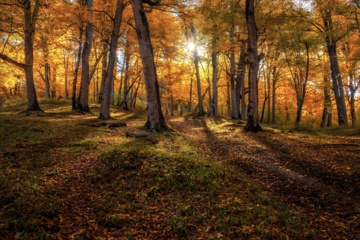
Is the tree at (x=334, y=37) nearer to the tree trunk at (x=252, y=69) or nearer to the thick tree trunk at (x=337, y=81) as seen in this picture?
the thick tree trunk at (x=337, y=81)

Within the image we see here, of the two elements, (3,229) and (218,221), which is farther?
(218,221)

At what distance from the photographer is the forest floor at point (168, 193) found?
3.20 metres

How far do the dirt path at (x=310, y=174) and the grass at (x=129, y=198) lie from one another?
0.39 metres

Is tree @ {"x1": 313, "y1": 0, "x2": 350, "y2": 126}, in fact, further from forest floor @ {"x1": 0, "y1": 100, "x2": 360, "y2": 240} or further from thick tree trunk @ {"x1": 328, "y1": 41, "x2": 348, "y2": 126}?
forest floor @ {"x1": 0, "y1": 100, "x2": 360, "y2": 240}

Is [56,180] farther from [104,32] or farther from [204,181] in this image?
[104,32]

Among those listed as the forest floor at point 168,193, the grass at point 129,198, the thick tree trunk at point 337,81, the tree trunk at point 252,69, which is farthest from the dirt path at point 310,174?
the thick tree trunk at point 337,81

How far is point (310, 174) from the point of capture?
536 centimetres

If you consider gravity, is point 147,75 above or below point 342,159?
above

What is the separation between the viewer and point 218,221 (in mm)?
3471

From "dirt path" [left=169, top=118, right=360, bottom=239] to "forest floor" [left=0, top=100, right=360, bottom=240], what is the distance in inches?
0.9

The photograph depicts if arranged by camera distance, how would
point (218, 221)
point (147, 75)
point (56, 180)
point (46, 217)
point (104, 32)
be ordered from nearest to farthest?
point (46, 217) → point (218, 221) → point (56, 180) → point (147, 75) → point (104, 32)

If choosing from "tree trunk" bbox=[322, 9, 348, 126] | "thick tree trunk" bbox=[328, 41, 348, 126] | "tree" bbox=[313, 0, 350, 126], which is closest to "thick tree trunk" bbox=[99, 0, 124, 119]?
"tree" bbox=[313, 0, 350, 126]

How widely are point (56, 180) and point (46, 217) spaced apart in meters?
1.41

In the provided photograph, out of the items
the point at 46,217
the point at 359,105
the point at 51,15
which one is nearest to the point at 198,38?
the point at 51,15
